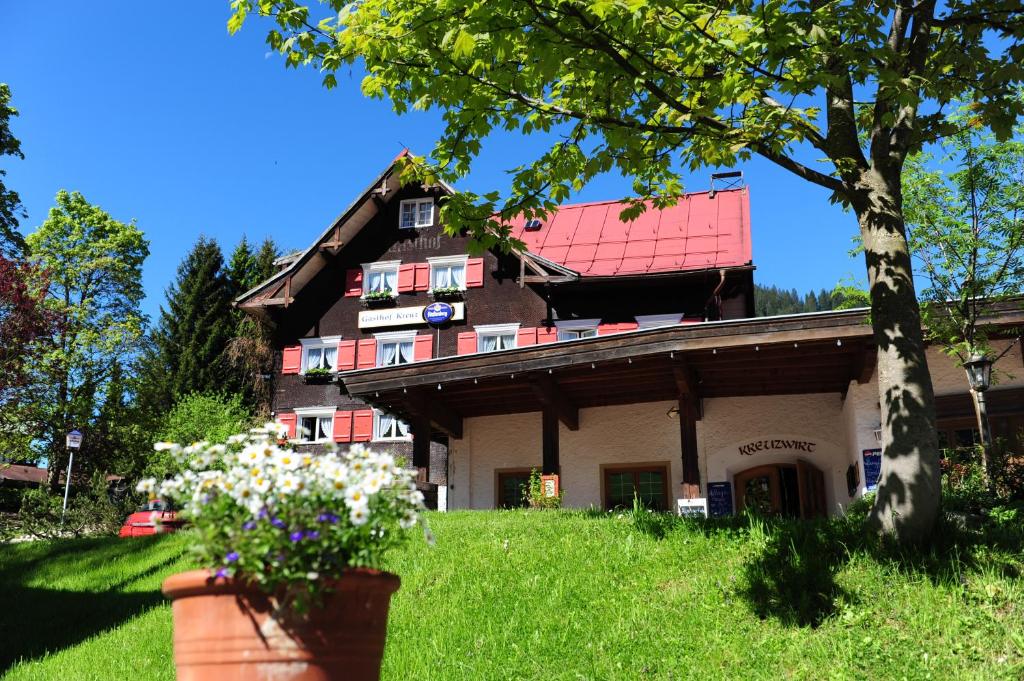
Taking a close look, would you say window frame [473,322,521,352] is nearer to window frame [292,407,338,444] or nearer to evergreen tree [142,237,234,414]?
window frame [292,407,338,444]

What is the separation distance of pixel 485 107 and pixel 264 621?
5.57 metres

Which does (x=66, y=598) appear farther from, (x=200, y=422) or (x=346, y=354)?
(x=200, y=422)

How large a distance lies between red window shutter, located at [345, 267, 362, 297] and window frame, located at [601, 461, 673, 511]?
11.2m

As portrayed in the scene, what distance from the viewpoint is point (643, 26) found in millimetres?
7105

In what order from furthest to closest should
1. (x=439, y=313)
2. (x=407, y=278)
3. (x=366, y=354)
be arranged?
1. (x=407, y=278)
2. (x=366, y=354)
3. (x=439, y=313)

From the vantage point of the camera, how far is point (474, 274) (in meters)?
25.9

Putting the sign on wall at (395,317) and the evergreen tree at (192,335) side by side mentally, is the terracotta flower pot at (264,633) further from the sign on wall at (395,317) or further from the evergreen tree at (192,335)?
the evergreen tree at (192,335)

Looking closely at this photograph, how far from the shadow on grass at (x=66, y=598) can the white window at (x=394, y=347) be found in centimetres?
1130

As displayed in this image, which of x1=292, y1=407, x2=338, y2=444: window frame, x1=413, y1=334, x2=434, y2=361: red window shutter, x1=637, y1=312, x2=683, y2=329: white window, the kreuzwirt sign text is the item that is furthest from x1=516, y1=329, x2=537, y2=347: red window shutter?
the kreuzwirt sign text

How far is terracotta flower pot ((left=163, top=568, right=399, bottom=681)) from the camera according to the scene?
3.56 meters

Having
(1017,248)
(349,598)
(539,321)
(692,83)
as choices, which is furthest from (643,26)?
(539,321)

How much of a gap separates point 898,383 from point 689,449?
765cm

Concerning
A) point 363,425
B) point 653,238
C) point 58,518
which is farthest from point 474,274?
point 58,518

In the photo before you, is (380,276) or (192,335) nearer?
(380,276)
